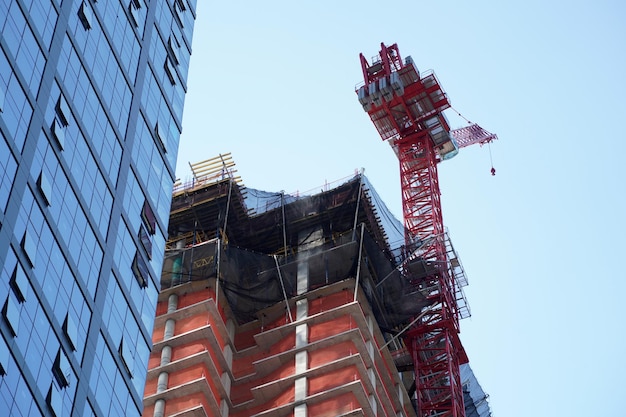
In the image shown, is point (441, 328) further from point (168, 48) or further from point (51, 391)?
point (51, 391)

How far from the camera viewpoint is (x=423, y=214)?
392ft

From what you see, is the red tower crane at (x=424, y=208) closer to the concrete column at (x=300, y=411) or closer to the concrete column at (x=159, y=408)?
the concrete column at (x=300, y=411)

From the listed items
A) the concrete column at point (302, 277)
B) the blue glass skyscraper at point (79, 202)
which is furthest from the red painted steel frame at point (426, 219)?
the blue glass skyscraper at point (79, 202)

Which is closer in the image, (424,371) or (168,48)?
(168,48)

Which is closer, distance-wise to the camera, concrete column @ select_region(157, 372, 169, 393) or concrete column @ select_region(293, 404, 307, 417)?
concrete column @ select_region(293, 404, 307, 417)

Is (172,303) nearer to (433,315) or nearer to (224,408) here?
(224,408)

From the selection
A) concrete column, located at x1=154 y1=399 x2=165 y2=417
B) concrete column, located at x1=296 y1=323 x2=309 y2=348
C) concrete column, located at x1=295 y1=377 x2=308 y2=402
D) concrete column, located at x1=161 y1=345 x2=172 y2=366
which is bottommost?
concrete column, located at x1=295 y1=377 x2=308 y2=402

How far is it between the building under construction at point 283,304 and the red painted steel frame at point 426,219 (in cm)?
129

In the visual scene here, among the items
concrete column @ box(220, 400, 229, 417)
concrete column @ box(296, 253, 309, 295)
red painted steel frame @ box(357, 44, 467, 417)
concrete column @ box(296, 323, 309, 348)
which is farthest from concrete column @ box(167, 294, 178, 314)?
red painted steel frame @ box(357, 44, 467, 417)

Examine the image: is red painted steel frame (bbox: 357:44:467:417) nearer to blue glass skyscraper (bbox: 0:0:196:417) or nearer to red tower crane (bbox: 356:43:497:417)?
red tower crane (bbox: 356:43:497:417)

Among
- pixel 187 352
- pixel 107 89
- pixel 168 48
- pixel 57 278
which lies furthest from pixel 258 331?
pixel 57 278

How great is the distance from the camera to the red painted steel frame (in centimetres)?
10488

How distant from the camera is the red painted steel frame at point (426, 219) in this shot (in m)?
105

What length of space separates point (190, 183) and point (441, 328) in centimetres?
2371
